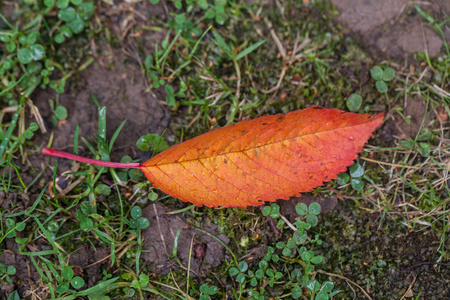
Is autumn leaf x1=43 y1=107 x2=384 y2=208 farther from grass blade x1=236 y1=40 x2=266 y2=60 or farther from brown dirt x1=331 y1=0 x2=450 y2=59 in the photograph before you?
brown dirt x1=331 y1=0 x2=450 y2=59

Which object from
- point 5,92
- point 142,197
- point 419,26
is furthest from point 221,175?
point 419,26

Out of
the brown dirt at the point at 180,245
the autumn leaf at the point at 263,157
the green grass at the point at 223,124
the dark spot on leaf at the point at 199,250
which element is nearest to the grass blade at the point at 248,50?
the green grass at the point at 223,124

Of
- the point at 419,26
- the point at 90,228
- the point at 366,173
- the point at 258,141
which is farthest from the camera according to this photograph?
the point at 419,26

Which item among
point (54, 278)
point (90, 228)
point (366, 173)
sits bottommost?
point (54, 278)

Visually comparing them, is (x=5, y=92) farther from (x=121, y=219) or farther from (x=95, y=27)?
(x=121, y=219)

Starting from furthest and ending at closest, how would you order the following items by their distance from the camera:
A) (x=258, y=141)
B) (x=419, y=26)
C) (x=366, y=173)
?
(x=419, y=26), (x=366, y=173), (x=258, y=141)

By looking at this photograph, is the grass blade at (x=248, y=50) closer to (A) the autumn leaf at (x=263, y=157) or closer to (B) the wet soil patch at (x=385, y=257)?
(A) the autumn leaf at (x=263, y=157)
